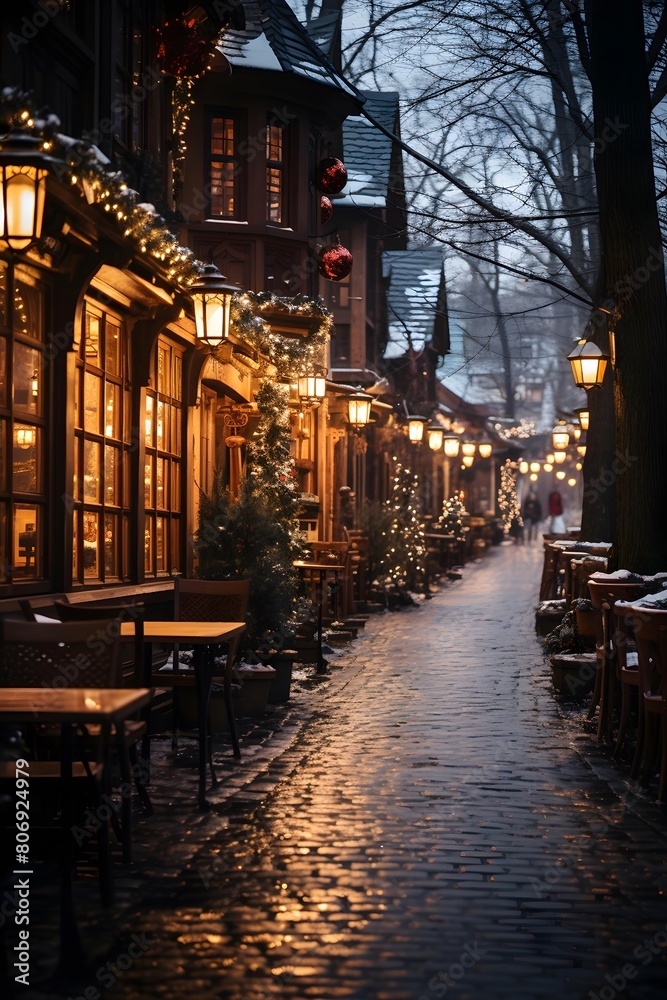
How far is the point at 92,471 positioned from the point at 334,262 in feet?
32.0

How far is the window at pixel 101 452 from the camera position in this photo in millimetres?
10320

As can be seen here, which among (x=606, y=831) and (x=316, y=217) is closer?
(x=606, y=831)

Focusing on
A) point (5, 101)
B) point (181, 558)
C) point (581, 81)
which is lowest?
point (181, 558)

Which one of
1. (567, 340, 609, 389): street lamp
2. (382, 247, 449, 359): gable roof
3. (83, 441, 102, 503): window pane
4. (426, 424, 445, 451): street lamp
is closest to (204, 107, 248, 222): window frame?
(567, 340, 609, 389): street lamp

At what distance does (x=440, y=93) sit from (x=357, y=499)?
16356 millimetres

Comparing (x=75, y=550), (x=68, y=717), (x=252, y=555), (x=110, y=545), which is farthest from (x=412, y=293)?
(x=68, y=717)

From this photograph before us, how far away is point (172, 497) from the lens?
1382cm

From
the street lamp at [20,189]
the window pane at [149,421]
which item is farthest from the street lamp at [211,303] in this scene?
the street lamp at [20,189]

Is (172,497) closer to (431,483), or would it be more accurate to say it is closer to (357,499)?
(357,499)

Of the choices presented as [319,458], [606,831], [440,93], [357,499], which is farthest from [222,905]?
[357,499]

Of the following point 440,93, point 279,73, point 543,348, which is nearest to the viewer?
point 440,93

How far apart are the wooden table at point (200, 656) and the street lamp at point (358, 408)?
43.8ft

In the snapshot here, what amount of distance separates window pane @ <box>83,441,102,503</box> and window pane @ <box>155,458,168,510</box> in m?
2.13

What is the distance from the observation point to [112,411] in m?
11.3
